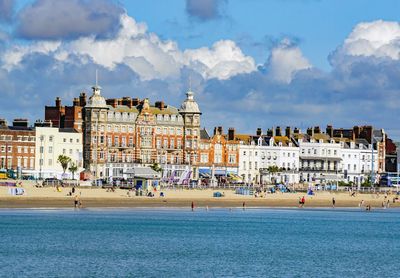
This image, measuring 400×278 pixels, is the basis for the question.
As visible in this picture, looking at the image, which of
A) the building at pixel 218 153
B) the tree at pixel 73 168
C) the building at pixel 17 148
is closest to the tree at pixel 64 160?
the tree at pixel 73 168

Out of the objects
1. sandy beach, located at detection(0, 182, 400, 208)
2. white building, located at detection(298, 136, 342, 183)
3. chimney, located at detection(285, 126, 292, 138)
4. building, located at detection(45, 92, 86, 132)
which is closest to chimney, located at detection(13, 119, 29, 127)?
building, located at detection(45, 92, 86, 132)

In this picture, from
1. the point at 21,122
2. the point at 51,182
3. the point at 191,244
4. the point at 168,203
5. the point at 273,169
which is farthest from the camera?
the point at 273,169

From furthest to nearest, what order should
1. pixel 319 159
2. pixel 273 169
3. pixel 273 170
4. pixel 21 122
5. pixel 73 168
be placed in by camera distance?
pixel 319 159
pixel 273 169
pixel 273 170
pixel 21 122
pixel 73 168

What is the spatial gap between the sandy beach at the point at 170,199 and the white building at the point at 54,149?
67.4ft

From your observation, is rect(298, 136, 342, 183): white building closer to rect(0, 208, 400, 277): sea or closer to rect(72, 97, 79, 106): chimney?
rect(72, 97, 79, 106): chimney

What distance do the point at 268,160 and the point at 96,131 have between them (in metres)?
28.9

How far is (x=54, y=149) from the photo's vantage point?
139m

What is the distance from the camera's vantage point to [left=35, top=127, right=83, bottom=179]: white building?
138 m

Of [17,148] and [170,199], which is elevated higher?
[17,148]

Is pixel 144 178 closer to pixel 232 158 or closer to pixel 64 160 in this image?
pixel 64 160

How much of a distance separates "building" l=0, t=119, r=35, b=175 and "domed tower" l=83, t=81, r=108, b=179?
6.77m

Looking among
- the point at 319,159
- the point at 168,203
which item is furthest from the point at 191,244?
the point at 319,159

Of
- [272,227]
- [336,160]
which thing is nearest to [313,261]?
[272,227]

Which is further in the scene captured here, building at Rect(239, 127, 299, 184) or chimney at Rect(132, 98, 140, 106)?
Answer: building at Rect(239, 127, 299, 184)
